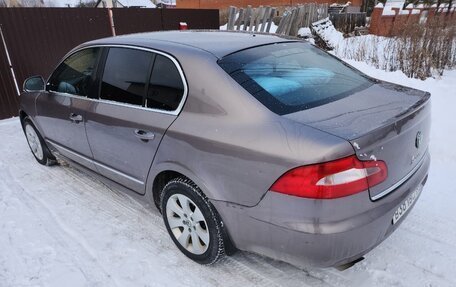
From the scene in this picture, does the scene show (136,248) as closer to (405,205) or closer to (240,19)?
(405,205)

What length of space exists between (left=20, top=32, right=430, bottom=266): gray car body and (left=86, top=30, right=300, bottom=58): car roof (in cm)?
1

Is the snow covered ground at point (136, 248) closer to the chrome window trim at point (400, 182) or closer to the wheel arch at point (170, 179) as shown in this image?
the wheel arch at point (170, 179)

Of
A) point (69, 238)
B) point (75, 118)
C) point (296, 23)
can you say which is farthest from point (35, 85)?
point (296, 23)

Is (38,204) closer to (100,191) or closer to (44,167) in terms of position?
(100,191)

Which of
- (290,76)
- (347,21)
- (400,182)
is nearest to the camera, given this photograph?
(400,182)

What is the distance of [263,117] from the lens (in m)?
2.14

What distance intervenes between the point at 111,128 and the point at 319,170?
6.22 ft

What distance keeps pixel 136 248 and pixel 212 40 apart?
1.77m

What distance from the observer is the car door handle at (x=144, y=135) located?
271 centimetres

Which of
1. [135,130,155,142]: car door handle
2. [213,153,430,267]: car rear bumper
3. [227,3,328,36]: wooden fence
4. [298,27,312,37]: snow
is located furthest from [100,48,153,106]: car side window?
[298,27,312,37]: snow

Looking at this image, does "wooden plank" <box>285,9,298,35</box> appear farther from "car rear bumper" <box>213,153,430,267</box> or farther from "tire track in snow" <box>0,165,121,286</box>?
"car rear bumper" <box>213,153,430,267</box>

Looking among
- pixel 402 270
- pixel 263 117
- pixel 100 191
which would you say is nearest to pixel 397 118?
pixel 263 117

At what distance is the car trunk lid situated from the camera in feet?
6.48

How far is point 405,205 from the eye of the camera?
2.32 m
